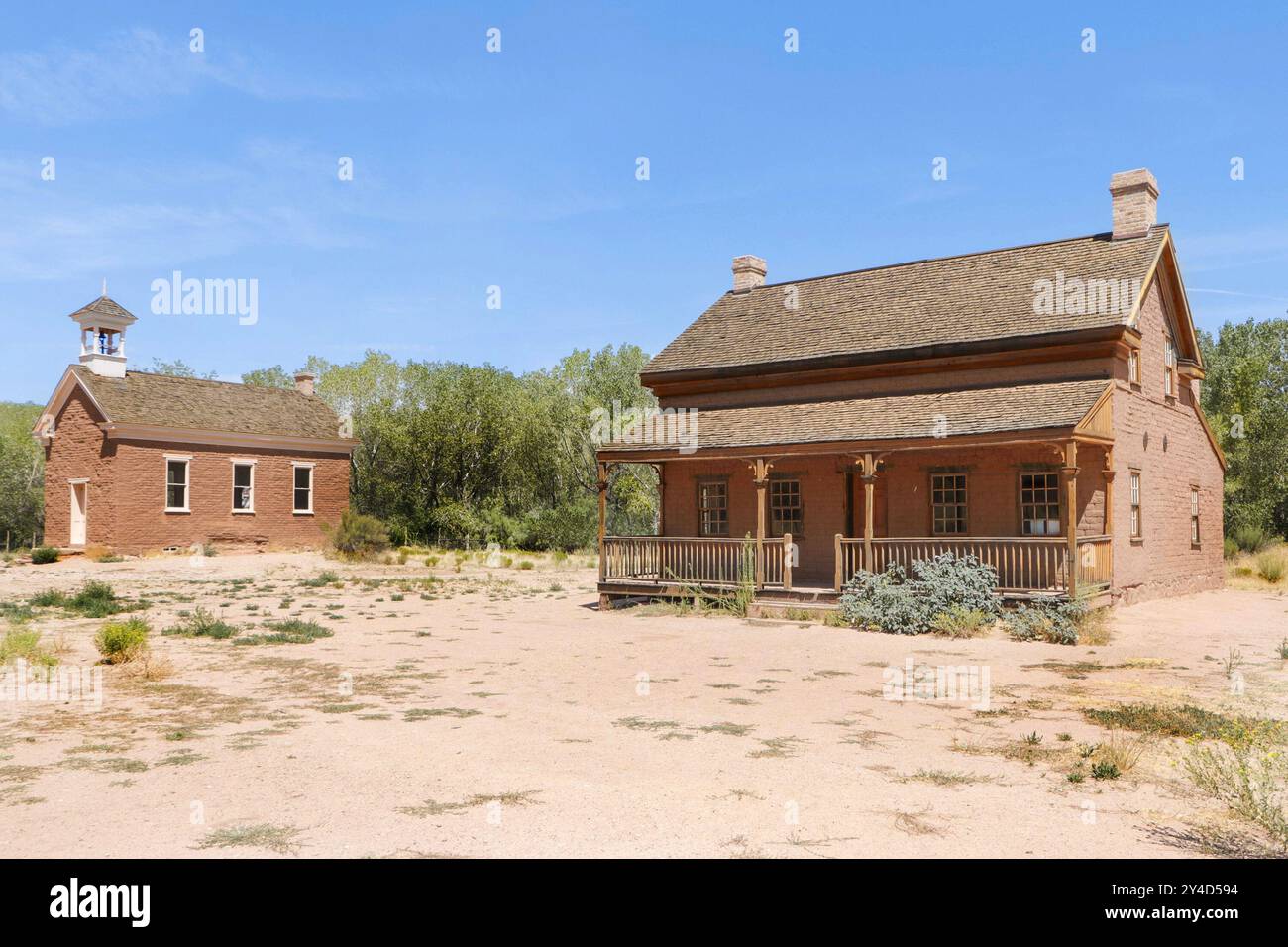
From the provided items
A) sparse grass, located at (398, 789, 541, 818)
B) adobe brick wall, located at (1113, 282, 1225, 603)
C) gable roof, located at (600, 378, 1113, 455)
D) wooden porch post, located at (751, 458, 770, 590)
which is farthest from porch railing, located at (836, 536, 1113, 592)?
sparse grass, located at (398, 789, 541, 818)

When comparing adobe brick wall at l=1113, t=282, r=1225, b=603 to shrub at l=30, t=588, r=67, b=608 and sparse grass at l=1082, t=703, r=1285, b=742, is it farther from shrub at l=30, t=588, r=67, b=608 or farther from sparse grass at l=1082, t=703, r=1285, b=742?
shrub at l=30, t=588, r=67, b=608

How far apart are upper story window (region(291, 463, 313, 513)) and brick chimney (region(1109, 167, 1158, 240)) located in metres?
28.0

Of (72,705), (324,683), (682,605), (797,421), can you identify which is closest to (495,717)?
(324,683)

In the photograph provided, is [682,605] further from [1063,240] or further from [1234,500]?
[1234,500]

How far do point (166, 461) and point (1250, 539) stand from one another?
118 ft

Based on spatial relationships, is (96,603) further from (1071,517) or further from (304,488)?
(304,488)

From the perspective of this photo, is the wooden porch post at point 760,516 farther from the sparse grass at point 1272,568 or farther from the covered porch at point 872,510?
the sparse grass at point 1272,568

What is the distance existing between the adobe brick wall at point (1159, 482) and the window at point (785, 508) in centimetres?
647

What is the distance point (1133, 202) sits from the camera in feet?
70.0

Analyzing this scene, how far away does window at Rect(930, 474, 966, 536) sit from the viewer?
66.8 feet

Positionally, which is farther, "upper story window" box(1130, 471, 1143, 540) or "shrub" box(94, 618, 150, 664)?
"upper story window" box(1130, 471, 1143, 540)

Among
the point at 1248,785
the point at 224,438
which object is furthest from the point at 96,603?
the point at 1248,785

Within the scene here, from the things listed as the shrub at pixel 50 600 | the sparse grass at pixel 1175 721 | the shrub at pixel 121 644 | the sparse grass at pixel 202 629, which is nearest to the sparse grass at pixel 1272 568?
the sparse grass at pixel 1175 721

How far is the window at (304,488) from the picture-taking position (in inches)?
1456
